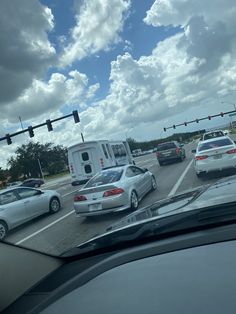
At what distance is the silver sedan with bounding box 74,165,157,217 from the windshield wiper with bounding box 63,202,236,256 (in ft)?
28.1

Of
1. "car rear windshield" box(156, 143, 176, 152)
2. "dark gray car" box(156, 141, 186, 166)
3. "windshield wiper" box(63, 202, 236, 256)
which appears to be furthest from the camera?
"car rear windshield" box(156, 143, 176, 152)

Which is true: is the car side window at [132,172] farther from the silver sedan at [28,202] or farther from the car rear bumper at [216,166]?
the car rear bumper at [216,166]

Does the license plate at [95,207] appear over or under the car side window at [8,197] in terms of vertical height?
under

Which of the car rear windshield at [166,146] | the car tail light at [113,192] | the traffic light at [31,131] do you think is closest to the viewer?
the car tail light at [113,192]

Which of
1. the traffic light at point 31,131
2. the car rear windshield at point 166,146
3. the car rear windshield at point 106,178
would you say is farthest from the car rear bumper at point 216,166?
the traffic light at point 31,131

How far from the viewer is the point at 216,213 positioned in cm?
206

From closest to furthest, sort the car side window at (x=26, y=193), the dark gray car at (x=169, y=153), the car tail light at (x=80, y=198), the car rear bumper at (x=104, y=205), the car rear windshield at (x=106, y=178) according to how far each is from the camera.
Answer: the car rear bumper at (x=104, y=205) < the car tail light at (x=80, y=198) < the car rear windshield at (x=106, y=178) < the car side window at (x=26, y=193) < the dark gray car at (x=169, y=153)

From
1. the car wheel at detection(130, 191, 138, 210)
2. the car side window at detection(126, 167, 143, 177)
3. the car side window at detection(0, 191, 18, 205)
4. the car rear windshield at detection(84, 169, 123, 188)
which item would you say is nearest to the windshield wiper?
the car side window at detection(0, 191, 18, 205)

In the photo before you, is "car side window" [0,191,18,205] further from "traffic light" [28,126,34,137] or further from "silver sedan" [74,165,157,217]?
"traffic light" [28,126,34,137]

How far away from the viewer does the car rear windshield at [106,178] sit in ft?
38.6

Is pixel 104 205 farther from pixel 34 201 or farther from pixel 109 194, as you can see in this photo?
pixel 34 201

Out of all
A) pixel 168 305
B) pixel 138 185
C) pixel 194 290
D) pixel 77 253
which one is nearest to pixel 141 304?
pixel 168 305

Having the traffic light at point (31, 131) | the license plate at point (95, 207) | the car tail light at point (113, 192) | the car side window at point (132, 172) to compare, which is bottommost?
the license plate at point (95, 207)

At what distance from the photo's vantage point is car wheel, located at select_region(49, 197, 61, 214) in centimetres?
1378
